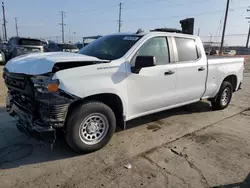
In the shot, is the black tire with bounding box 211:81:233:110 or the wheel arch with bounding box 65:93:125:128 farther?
the black tire with bounding box 211:81:233:110

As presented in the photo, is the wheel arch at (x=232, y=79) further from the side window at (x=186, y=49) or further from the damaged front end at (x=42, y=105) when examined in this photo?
the damaged front end at (x=42, y=105)

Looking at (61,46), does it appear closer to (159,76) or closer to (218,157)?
(159,76)

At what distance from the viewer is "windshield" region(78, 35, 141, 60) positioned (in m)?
3.83

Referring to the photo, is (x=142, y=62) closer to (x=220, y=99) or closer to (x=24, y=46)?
(x=220, y=99)

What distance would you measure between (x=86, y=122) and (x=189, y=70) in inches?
101

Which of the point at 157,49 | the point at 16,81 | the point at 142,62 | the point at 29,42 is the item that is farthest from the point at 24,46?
the point at 142,62

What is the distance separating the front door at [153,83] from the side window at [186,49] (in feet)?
1.25

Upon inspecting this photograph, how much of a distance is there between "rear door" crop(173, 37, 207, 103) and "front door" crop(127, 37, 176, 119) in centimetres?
23

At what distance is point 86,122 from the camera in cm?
332

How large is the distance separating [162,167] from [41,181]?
1.63 meters

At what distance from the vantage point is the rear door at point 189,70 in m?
4.52

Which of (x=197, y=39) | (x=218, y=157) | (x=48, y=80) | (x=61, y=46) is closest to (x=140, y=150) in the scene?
(x=218, y=157)

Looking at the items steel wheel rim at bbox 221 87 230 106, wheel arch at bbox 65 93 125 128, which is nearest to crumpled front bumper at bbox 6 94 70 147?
wheel arch at bbox 65 93 125 128

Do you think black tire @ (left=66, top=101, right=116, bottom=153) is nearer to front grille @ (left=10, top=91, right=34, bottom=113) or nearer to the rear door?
front grille @ (left=10, top=91, right=34, bottom=113)
